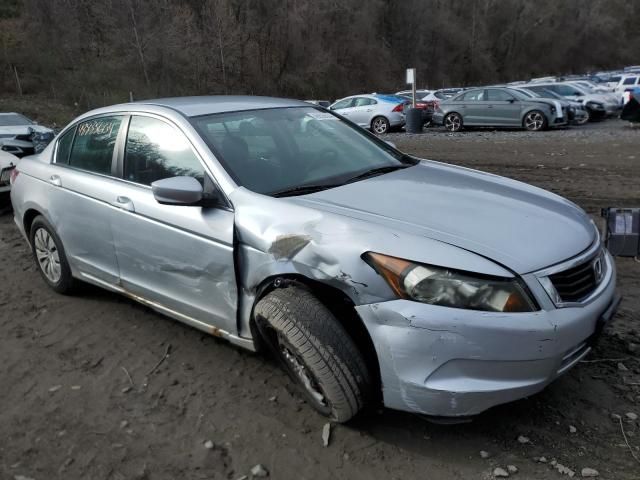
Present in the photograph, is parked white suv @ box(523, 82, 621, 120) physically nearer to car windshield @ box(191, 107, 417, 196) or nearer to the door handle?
car windshield @ box(191, 107, 417, 196)

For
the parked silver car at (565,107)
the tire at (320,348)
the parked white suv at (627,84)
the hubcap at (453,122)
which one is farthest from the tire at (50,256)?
the parked white suv at (627,84)

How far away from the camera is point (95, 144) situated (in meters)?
4.05

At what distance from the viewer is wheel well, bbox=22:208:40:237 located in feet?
15.1

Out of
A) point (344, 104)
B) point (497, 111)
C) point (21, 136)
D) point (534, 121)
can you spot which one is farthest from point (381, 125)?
point (21, 136)

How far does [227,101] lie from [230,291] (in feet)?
4.95

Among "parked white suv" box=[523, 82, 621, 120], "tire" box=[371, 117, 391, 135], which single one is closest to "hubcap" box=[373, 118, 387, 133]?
"tire" box=[371, 117, 391, 135]

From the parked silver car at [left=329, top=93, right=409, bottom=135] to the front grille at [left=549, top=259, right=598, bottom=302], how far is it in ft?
56.4

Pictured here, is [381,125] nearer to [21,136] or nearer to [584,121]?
[584,121]

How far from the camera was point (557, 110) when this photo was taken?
54.7 ft

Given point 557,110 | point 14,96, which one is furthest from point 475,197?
point 14,96

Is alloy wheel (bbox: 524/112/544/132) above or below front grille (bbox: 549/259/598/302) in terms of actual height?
below

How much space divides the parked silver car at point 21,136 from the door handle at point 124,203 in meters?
7.22

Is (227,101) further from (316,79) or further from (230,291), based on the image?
(316,79)

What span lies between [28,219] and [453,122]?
16.2 meters
